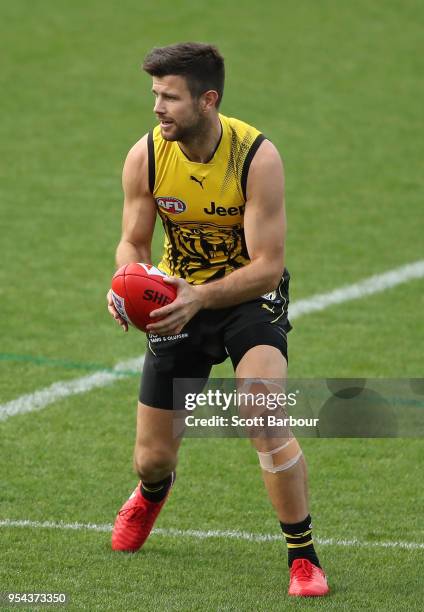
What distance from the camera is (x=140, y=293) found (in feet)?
18.9

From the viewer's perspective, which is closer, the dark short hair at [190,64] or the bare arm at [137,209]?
the dark short hair at [190,64]

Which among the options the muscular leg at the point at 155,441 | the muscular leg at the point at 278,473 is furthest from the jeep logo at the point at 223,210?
the muscular leg at the point at 155,441

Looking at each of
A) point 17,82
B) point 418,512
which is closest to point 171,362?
point 418,512

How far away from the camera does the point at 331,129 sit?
54.5 feet

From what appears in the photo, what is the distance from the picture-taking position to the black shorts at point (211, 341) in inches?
236

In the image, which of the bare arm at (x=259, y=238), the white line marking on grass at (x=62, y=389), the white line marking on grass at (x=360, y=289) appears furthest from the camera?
the white line marking on grass at (x=360, y=289)

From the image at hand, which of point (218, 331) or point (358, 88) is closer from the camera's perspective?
point (218, 331)

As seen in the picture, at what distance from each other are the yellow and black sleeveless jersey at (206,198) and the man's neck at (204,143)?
21mm

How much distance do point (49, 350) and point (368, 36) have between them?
11739 millimetres

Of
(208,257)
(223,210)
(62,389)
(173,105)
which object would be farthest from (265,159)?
(62,389)

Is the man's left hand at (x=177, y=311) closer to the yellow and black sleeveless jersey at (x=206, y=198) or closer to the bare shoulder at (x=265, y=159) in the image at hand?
the yellow and black sleeveless jersey at (x=206, y=198)

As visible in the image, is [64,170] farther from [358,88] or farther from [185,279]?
[185,279]

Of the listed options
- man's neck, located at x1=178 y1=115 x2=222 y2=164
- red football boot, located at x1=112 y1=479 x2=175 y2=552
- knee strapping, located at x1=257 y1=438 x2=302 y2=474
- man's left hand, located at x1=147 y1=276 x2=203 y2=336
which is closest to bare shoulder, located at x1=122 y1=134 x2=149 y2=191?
man's neck, located at x1=178 y1=115 x2=222 y2=164

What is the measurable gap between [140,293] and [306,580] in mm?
1443
